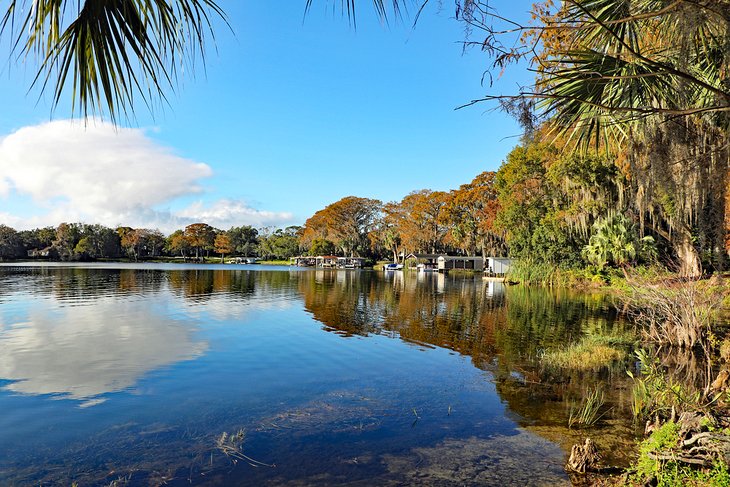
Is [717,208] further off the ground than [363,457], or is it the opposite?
[717,208]

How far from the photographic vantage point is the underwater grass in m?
11.1

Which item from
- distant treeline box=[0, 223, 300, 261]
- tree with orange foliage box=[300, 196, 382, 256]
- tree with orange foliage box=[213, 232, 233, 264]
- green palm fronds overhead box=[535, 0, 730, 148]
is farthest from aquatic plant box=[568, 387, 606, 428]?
tree with orange foliage box=[213, 232, 233, 264]

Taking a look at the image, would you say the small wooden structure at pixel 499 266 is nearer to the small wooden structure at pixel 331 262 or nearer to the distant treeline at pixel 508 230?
the distant treeline at pixel 508 230

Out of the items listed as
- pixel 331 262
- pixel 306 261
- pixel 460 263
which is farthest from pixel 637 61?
pixel 306 261

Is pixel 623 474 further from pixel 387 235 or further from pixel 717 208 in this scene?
pixel 387 235

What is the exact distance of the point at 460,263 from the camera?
68.4m

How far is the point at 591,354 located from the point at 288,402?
7.84 metres

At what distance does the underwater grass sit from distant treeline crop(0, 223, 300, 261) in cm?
9947

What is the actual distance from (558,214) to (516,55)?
35.7m

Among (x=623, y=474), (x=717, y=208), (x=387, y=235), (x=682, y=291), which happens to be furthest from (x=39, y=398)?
(x=387, y=235)

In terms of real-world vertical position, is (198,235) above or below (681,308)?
above

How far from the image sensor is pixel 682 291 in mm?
10625

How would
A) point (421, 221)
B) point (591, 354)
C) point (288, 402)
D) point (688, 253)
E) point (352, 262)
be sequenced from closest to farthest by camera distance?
point (288, 402)
point (591, 354)
point (688, 253)
point (421, 221)
point (352, 262)

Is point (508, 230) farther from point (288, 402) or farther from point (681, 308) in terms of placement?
point (288, 402)
